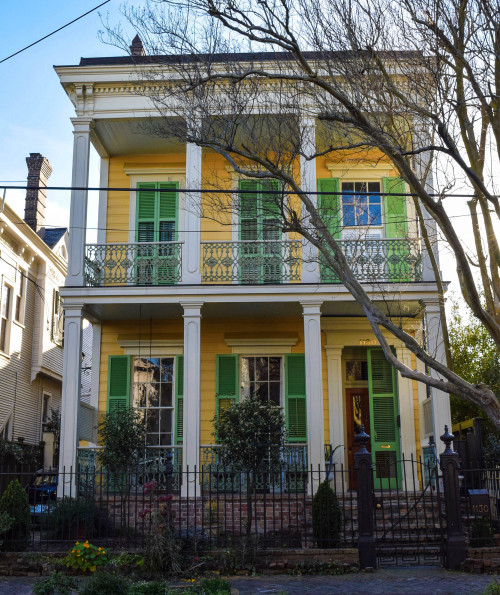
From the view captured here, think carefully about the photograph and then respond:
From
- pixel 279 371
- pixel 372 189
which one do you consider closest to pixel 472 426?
pixel 279 371

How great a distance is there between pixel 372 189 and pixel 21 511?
978 centimetres

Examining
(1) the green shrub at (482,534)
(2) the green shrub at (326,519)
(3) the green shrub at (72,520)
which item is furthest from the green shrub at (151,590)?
(1) the green shrub at (482,534)

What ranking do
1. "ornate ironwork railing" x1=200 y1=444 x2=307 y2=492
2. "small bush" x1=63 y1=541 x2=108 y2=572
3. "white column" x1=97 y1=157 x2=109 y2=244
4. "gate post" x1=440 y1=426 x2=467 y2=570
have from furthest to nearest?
"white column" x1=97 y1=157 x2=109 y2=244
"ornate ironwork railing" x1=200 y1=444 x2=307 y2=492
"gate post" x1=440 y1=426 x2=467 y2=570
"small bush" x1=63 y1=541 x2=108 y2=572

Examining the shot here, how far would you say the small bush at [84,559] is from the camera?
10031mm

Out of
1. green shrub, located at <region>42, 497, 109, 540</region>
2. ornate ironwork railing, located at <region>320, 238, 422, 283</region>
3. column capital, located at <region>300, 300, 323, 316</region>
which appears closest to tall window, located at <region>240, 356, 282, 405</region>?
column capital, located at <region>300, 300, 323, 316</region>

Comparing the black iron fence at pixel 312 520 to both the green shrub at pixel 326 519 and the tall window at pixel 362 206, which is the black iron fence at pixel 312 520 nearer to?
the green shrub at pixel 326 519

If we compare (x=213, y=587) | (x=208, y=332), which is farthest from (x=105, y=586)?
(x=208, y=332)

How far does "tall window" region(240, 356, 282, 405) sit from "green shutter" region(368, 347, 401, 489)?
1.96m

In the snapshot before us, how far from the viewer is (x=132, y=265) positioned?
48.5 ft

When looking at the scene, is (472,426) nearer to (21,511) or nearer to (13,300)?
(21,511)

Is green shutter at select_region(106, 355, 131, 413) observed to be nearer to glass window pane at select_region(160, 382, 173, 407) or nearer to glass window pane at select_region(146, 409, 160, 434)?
glass window pane at select_region(146, 409, 160, 434)

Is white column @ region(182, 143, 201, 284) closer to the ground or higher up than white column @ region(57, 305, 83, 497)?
higher up

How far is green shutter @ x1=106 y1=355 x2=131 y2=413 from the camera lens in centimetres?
1570

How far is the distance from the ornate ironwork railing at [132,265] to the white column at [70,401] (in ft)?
3.62
